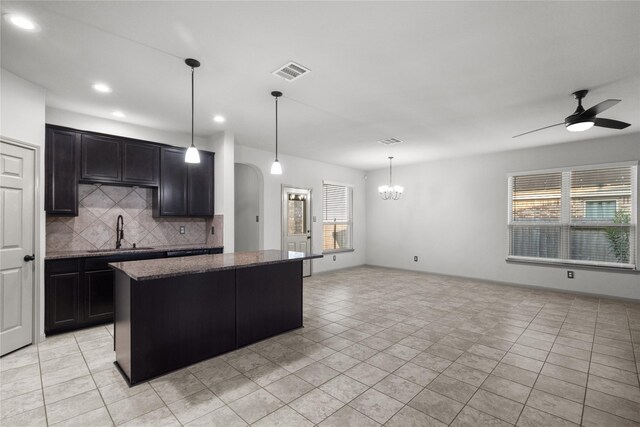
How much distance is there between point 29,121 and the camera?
10.5 feet

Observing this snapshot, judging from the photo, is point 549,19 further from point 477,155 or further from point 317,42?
point 477,155

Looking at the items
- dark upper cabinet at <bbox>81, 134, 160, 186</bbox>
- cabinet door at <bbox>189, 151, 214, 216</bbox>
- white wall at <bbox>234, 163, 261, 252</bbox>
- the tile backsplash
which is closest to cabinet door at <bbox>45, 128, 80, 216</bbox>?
dark upper cabinet at <bbox>81, 134, 160, 186</bbox>

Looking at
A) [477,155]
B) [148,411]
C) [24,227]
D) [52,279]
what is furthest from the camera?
→ [477,155]

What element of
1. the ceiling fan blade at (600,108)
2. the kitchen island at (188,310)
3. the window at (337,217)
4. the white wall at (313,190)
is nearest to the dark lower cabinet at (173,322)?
the kitchen island at (188,310)

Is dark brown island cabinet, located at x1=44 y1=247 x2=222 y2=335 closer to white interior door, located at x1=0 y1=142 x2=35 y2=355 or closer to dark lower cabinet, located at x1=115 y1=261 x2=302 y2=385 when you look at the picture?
white interior door, located at x1=0 y1=142 x2=35 y2=355

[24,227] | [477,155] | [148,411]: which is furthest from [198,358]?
[477,155]

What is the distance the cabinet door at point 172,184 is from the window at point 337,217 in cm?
Result: 359

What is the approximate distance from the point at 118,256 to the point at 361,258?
6.18m

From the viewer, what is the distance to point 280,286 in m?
3.57

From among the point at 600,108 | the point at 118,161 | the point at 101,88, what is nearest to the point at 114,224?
the point at 118,161

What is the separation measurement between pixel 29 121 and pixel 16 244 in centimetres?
133

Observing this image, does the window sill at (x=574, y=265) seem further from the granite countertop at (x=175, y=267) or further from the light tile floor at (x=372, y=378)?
the granite countertop at (x=175, y=267)

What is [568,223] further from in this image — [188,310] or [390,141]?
[188,310]

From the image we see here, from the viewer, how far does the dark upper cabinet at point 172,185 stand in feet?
15.4
